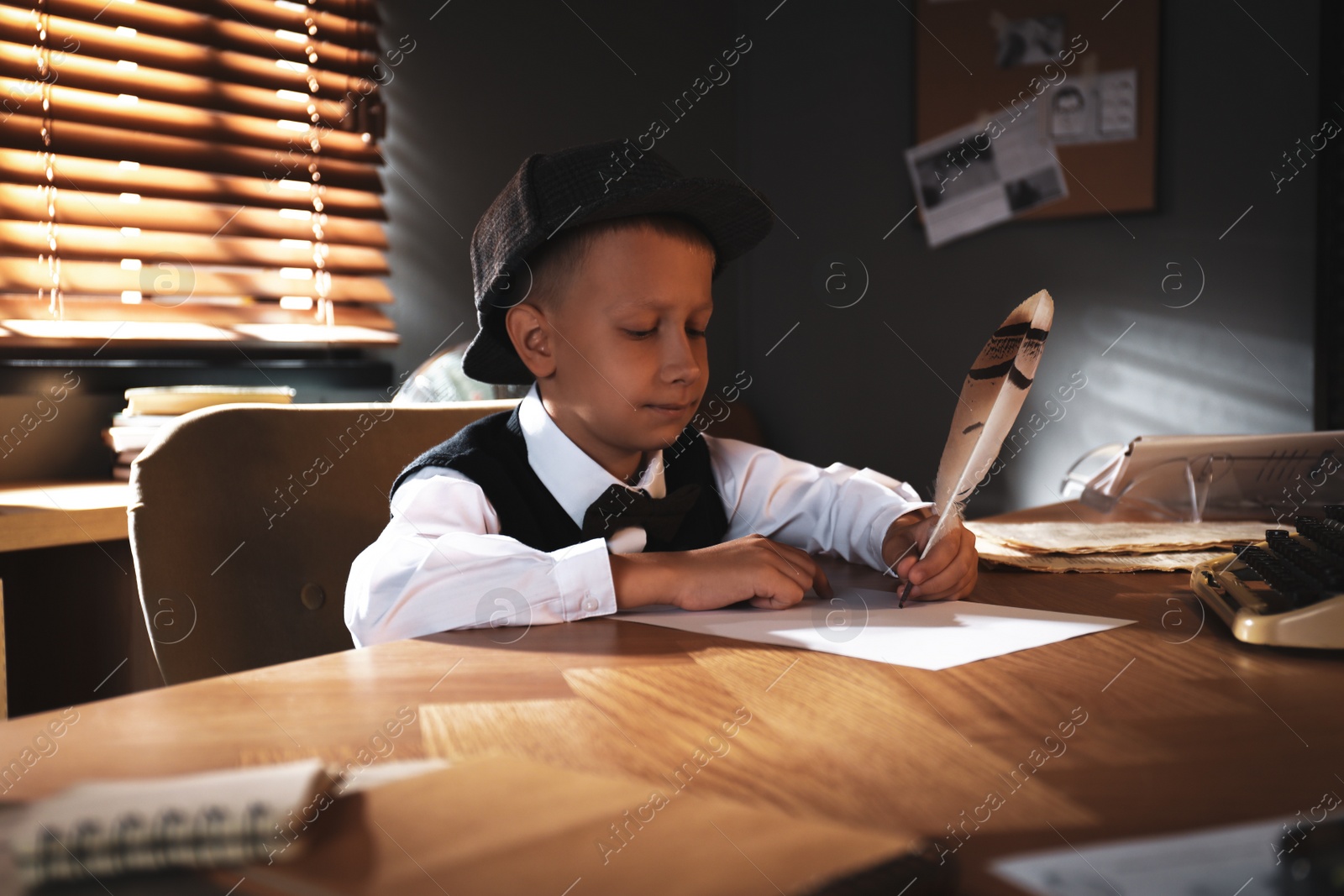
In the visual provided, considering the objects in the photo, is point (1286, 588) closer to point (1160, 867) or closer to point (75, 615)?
point (1160, 867)

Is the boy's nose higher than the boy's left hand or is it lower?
higher

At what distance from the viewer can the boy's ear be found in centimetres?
115

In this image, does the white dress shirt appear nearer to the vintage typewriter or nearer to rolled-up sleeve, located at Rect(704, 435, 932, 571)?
rolled-up sleeve, located at Rect(704, 435, 932, 571)

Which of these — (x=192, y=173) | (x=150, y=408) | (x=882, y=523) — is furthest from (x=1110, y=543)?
(x=192, y=173)

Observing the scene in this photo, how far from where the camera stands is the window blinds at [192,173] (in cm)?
180

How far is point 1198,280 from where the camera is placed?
2.54 metres

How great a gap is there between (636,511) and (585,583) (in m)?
0.29

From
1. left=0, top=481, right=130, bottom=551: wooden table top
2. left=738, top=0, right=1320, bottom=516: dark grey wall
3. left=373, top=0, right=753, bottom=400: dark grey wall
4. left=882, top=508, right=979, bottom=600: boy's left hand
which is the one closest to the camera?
left=882, top=508, right=979, bottom=600: boy's left hand

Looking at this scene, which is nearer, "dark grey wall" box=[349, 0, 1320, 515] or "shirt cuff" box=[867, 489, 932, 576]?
"shirt cuff" box=[867, 489, 932, 576]

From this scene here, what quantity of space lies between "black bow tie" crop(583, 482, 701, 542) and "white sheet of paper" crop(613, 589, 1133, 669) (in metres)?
0.24

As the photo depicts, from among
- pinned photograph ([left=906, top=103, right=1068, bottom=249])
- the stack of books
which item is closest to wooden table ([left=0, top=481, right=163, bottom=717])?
the stack of books

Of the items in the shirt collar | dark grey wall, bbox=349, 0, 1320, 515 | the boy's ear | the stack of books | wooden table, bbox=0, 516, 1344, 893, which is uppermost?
dark grey wall, bbox=349, 0, 1320, 515

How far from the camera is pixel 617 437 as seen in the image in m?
1.11

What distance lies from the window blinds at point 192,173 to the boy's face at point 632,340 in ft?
3.94
